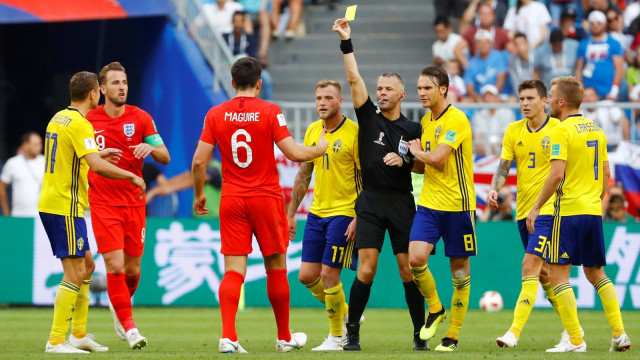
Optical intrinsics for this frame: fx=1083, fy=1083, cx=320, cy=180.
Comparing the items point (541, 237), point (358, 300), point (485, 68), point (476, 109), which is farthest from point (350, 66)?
point (485, 68)

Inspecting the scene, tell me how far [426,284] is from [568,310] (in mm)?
1381

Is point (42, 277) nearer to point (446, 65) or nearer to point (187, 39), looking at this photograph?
point (187, 39)

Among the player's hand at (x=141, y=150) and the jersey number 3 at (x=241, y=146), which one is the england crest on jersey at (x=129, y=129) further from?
the jersey number 3 at (x=241, y=146)

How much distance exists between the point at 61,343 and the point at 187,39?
11439 mm

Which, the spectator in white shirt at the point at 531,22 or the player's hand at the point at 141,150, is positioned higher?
the spectator in white shirt at the point at 531,22

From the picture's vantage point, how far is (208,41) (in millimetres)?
21031

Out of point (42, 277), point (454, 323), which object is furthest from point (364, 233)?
point (42, 277)

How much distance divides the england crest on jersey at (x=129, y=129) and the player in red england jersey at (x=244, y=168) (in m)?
1.47

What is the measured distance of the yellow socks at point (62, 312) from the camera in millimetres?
10297

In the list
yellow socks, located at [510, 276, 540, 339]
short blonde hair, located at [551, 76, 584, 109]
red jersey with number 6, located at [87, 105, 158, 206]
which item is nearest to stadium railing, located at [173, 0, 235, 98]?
red jersey with number 6, located at [87, 105, 158, 206]

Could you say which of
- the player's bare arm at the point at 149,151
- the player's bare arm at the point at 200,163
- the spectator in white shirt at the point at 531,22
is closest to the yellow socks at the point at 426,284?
the player's bare arm at the point at 200,163

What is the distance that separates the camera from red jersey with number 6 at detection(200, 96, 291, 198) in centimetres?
986

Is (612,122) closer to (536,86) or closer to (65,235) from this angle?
(536,86)

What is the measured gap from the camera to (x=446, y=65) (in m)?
21.4
